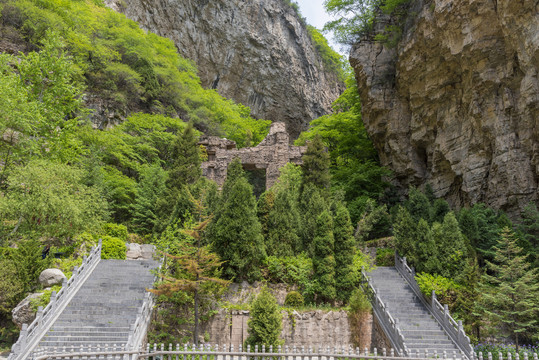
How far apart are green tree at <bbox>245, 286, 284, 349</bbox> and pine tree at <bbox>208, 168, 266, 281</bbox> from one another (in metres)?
2.77

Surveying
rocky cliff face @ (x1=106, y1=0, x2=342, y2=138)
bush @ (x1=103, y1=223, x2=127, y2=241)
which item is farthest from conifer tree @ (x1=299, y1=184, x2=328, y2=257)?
rocky cliff face @ (x1=106, y1=0, x2=342, y2=138)

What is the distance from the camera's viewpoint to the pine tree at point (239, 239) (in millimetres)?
14344

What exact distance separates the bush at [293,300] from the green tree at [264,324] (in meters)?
2.33

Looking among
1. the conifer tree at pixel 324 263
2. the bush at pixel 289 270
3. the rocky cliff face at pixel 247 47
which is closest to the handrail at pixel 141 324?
the bush at pixel 289 270

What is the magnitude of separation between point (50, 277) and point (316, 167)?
14022 mm

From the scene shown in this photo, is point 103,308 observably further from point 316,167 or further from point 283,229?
point 316,167

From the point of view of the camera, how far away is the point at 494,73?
1816 centimetres

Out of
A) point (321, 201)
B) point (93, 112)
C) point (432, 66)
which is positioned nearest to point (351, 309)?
point (321, 201)

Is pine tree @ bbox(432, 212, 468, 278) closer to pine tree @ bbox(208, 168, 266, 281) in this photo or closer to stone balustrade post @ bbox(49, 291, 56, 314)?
pine tree @ bbox(208, 168, 266, 281)

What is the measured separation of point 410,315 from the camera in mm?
13469

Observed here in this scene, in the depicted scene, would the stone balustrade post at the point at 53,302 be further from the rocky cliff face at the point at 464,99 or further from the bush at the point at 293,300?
the rocky cliff face at the point at 464,99

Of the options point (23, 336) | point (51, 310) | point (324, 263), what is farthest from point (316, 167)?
point (23, 336)

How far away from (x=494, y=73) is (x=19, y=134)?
72.0 ft

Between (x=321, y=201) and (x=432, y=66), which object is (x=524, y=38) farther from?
(x=321, y=201)
